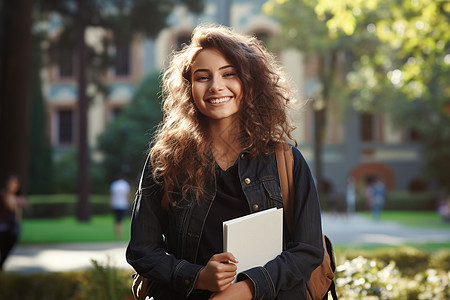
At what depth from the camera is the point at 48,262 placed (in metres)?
13.2

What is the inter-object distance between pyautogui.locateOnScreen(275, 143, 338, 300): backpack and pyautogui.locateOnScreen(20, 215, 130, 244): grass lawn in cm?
1605

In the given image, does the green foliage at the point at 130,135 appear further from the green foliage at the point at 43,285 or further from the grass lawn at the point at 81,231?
the green foliage at the point at 43,285

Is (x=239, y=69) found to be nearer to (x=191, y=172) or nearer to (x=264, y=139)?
(x=264, y=139)

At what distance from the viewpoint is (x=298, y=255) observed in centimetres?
224

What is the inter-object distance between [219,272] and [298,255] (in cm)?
30

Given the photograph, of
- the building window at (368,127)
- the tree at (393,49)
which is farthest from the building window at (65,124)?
the building window at (368,127)

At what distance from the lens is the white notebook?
214 centimetres

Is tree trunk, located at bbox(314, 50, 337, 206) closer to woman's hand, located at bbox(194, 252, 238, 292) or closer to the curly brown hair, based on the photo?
the curly brown hair

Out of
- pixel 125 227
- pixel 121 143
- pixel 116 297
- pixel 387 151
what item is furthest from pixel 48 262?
pixel 387 151

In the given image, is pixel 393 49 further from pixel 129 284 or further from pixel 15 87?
pixel 129 284

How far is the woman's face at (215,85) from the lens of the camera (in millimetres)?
2379

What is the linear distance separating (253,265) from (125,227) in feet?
74.3

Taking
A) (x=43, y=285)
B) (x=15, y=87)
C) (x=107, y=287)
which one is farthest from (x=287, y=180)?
(x=15, y=87)

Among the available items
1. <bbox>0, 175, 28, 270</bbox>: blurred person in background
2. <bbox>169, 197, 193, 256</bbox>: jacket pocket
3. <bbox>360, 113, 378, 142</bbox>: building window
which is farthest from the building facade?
<bbox>169, 197, 193, 256</bbox>: jacket pocket
